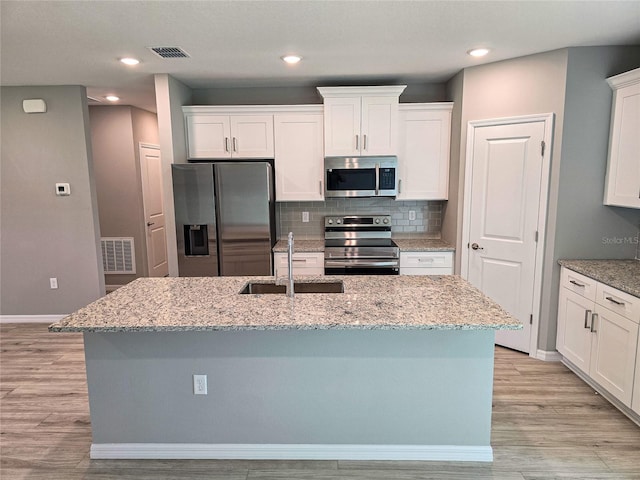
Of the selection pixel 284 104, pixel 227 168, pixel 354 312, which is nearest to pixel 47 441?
pixel 354 312

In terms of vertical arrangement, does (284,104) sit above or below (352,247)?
above

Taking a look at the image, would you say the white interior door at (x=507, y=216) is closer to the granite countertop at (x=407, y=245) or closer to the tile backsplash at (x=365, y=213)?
the granite countertop at (x=407, y=245)

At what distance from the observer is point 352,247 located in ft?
13.1

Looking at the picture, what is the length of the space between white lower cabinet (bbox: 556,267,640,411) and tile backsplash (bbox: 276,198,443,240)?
1.52 metres

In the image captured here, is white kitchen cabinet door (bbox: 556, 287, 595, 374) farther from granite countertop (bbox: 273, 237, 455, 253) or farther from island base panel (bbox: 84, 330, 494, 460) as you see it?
island base panel (bbox: 84, 330, 494, 460)

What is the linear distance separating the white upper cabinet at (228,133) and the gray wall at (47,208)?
1.16 m

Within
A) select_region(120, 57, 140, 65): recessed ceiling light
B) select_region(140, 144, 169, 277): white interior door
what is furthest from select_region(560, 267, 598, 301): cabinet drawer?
select_region(140, 144, 169, 277): white interior door

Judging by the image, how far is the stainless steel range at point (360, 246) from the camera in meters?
3.76

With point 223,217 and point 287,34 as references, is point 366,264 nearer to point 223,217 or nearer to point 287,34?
point 223,217

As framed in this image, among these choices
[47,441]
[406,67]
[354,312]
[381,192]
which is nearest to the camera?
[354,312]

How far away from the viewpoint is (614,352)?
248 cm

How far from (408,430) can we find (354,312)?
759 millimetres

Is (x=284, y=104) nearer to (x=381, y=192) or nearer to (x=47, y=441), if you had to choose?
(x=381, y=192)

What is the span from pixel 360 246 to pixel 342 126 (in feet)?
4.07
